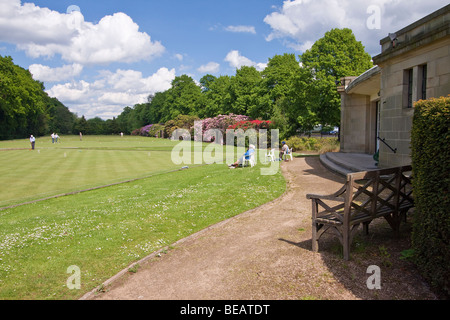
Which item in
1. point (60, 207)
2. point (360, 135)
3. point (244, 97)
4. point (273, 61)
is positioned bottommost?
point (60, 207)

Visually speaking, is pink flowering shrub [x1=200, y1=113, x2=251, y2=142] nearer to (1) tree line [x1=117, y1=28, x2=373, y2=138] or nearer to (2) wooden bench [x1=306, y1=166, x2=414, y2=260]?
(1) tree line [x1=117, y1=28, x2=373, y2=138]

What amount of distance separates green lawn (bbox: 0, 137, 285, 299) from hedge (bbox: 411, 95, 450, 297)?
203 inches

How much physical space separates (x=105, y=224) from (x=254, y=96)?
46328 millimetres

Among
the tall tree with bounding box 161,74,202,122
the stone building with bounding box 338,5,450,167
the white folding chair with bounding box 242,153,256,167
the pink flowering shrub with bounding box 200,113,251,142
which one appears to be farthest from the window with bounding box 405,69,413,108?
the tall tree with bounding box 161,74,202,122

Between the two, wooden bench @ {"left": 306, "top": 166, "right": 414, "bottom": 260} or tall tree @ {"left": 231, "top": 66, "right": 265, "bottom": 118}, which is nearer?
wooden bench @ {"left": 306, "top": 166, "right": 414, "bottom": 260}

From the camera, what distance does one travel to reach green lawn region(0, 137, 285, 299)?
6.12 m

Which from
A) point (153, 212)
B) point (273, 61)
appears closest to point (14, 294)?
point (153, 212)

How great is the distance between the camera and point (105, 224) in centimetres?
912

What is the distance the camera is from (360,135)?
21422 millimetres

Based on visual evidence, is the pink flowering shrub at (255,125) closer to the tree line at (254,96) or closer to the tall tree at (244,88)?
the tree line at (254,96)

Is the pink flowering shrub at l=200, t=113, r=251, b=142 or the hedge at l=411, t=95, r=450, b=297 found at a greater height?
the pink flowering shrub at l=200, t=113, r=251, b=142

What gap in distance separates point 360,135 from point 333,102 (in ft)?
44.4
